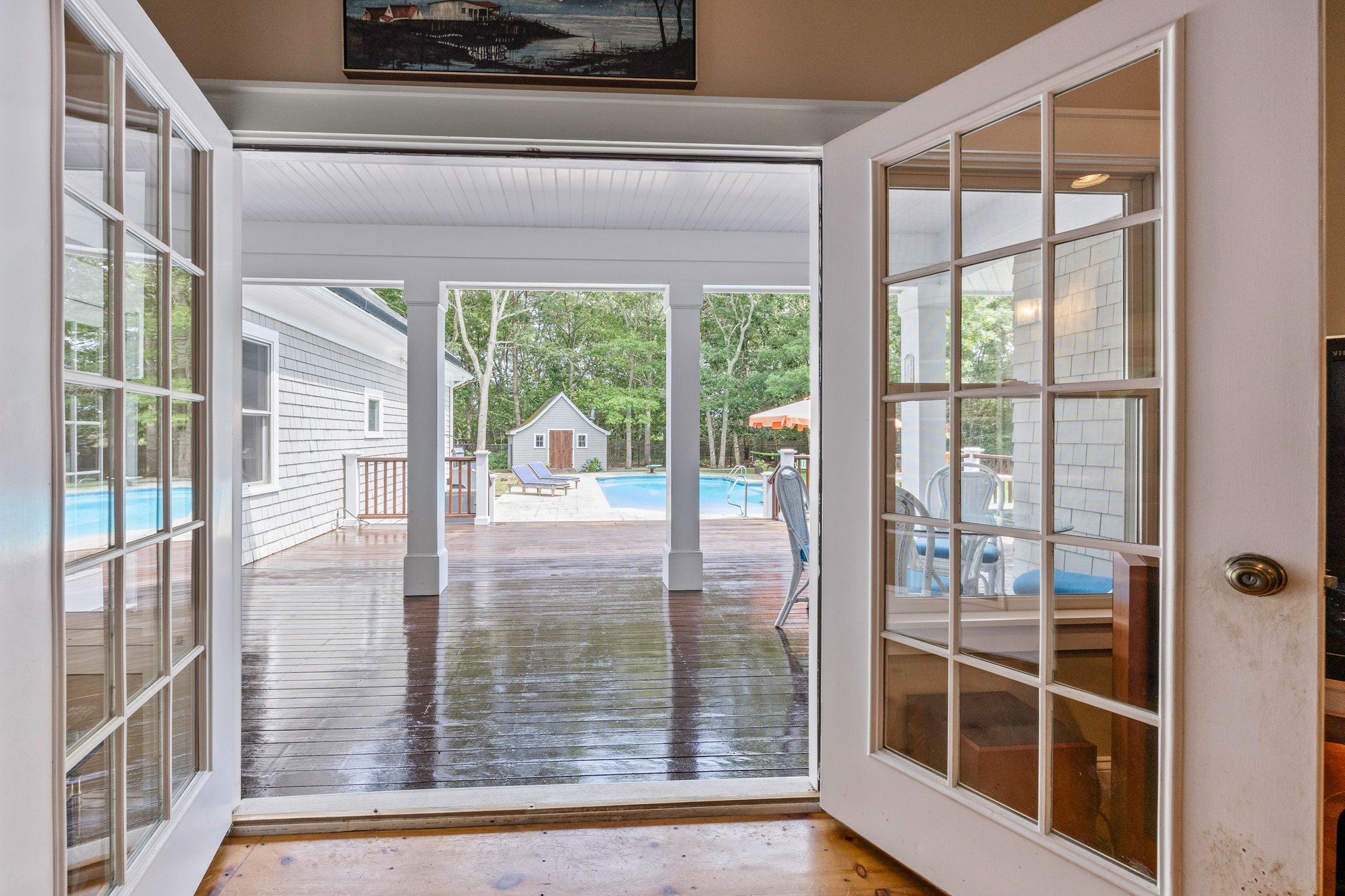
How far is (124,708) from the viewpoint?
1.30 metres

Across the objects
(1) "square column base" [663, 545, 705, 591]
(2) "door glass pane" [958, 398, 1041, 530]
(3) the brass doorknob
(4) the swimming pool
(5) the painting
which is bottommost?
(4) the swimming pool

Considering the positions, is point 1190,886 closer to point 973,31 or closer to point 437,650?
point 973,31

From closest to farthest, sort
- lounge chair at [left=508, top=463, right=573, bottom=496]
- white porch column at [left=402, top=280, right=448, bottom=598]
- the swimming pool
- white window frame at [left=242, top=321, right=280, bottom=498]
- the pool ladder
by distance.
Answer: white porch column at [left=402, top=280, right=448, bottom=598]
white window frame at [left=242, top=321, right=280, bottom=498]
the pool ladder
lounge chair at [left=508, top=463, right=573, bottom=496]
the swimming pool

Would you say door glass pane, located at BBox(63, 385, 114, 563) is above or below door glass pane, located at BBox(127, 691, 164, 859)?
above

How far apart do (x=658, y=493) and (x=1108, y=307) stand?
15.9 metres

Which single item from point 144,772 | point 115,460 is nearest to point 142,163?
point 115,460

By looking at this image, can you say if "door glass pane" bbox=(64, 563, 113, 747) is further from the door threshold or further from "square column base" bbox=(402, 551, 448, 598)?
"square column base" bbox=(402, 551, 448, 598)

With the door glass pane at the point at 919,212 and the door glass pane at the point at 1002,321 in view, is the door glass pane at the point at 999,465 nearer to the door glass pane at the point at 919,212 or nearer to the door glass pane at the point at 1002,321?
the door glass pane at the point at 1002,321

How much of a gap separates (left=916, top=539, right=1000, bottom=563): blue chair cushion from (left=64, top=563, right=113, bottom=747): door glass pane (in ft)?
5.65

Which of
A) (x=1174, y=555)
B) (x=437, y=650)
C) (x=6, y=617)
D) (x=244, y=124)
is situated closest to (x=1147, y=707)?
(x=1174, y=555)

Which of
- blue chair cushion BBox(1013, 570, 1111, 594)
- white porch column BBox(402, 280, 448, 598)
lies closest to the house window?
white porch column BBox(402, 280, 448, 598)

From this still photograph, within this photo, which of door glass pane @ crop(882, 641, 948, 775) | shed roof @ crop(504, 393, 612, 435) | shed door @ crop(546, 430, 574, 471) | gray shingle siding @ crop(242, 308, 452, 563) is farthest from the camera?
shed door @ crop(546, 430, 574, 471)

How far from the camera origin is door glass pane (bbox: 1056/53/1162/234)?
1296 millimetres

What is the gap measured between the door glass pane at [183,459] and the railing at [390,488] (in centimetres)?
633
